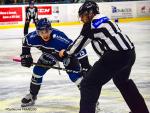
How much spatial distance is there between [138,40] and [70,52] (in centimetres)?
861

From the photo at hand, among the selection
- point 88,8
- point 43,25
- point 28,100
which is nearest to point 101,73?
point 88,8

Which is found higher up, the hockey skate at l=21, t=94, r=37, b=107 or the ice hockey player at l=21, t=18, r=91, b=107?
the ice hockey player at l=21, t=18, r=91, b=107

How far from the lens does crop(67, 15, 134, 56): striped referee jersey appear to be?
3629 millimetres

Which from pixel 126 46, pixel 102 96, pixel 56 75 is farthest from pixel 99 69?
pixel 56 75

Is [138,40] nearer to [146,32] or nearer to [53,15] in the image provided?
[146,32]

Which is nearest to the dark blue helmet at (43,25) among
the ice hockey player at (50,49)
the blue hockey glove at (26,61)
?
the ice hockey player at (50,49)

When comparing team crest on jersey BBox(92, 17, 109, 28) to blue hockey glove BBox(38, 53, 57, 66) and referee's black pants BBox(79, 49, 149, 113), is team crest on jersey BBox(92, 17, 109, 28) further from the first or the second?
blue hockey glove BBox(38, 53, 57, 66)

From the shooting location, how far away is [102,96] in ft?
18.1

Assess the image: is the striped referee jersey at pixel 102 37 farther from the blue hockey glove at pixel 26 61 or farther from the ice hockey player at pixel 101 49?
the blue hockey glove at pixel 26 61

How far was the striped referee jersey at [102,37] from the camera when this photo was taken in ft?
11.9

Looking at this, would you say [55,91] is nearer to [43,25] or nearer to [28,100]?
[28,100]

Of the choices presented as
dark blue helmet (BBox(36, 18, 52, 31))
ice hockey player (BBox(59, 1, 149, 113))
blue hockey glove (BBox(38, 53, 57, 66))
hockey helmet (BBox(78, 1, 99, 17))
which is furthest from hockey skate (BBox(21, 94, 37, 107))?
hockey helmet (BBox(78, 1, 99, 17))

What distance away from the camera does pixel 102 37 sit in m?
3.66

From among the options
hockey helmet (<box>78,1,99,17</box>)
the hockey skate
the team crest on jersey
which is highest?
hockey helmet (<box>78,1,99,17</box>)
